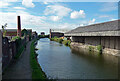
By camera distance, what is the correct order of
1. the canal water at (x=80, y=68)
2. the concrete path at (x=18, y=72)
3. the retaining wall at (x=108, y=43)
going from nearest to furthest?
the concrete path at (x=18, y=72) → the canal water at (x=80, y=68) → the retaining wall at (x=108, y=43)

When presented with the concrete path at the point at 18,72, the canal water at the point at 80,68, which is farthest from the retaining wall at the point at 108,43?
the concrete path at the point at 18,72

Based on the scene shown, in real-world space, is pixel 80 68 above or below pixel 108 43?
below

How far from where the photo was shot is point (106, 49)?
696 inches

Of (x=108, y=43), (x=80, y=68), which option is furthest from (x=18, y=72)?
(x=108, y=43)

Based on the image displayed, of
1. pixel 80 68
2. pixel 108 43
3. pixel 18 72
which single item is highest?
pixel 108 43

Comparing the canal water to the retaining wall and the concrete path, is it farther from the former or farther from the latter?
the retaining wall

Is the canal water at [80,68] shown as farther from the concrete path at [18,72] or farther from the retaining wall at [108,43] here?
the retaining wall at [108,43]

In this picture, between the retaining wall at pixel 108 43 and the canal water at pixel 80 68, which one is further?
the retaining wall at pixel 108 43

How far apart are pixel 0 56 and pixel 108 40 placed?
54.0ft

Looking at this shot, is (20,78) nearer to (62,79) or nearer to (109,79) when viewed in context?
(62,79)

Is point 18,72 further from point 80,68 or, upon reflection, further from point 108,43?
point 108,43

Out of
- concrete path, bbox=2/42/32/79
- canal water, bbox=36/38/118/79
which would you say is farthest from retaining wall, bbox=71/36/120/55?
concrete path, bbox=2/42/32/79

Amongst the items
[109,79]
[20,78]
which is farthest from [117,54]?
[20,78]

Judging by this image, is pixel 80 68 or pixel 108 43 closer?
pixel 80 68
